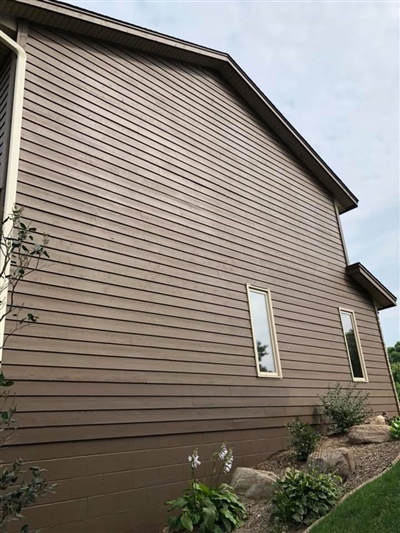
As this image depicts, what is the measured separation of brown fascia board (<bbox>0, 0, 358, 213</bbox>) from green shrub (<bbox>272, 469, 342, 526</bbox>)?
22.5 ft

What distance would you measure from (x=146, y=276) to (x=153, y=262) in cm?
30

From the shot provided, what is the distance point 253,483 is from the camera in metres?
6.00

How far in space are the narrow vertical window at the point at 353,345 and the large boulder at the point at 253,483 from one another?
4.90 meters

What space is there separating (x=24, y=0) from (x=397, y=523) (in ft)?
24.4

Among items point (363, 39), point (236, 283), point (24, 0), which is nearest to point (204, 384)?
point (236, 283)

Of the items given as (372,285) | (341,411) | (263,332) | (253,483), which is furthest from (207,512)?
(372,285)

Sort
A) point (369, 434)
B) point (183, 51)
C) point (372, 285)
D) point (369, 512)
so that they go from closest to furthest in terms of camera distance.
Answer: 1. point (369, 512)
2. point (369, 434)
3. point (183, 51)
4. point (372, 285)

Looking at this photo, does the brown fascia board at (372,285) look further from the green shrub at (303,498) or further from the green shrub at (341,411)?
the green shrub at (303,498)

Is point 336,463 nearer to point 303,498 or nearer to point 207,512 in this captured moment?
point 303,498

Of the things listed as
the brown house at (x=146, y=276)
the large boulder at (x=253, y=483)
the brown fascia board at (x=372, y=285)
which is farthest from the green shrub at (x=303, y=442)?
the brown fascia board at (x=372, y=285)

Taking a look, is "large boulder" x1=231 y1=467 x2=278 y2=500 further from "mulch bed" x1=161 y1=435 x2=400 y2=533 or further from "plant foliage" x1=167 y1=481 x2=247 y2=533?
"plant foliage" x1=167 y1=481 x2=247 y2=533

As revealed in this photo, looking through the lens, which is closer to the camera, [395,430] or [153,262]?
[153,262]

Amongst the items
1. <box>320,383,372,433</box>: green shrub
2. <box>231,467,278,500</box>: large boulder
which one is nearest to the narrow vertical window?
<box>320,383,372,433</box>: green shrub

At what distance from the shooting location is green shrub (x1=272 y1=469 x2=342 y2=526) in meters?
4.86
